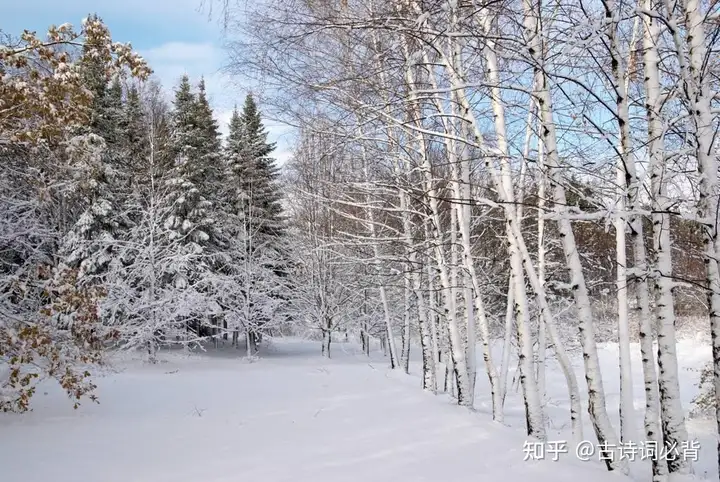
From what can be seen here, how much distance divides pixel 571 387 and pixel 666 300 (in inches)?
100

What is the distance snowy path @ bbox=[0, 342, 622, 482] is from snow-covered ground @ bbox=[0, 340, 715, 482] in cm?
1

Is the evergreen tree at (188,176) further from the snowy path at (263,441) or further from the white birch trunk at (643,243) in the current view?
the white birch trunk at (643,243)

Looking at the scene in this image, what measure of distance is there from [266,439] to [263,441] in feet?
0.33

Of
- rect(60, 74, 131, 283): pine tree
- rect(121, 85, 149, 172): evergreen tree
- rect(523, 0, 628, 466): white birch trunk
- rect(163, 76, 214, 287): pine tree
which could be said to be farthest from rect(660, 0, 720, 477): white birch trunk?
rect(121, 85, 149, 172): evergreen tree

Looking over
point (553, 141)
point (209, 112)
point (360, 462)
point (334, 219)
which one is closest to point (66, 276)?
point (360, 462)

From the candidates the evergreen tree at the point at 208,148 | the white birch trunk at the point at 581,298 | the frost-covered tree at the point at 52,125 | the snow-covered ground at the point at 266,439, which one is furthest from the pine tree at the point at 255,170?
the white birch trunk at the point at 581,298

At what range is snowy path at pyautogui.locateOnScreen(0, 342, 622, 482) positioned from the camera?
442 centimetres

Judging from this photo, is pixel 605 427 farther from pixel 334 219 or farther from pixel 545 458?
pixel 334 219

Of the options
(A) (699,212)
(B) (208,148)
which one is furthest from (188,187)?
(A) (699,212)

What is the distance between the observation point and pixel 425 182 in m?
7.14

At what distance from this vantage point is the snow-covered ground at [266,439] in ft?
14.6

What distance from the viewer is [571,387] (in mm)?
6000

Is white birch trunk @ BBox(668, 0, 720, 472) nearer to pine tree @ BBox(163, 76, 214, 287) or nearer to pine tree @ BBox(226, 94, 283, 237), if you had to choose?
pine tree @ BBox(163, 76, 214, 287)

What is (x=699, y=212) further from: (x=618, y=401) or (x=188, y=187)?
(x=188, y=187)
